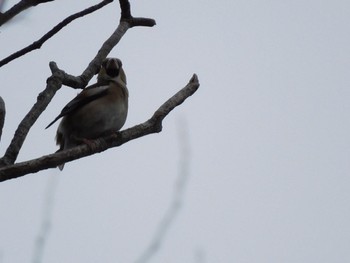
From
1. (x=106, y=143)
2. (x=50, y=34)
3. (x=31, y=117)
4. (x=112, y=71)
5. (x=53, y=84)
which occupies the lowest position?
(x=106, y=143)

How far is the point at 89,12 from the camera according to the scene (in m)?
3.55

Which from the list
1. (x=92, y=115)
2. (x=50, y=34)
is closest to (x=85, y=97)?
(x=92, y=115)

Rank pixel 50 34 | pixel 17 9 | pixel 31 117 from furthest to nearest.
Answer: pixel 31 117 < pixel 50 34 < pixel 17 9

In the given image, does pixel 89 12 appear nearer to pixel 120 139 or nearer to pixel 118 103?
pixel 120 139

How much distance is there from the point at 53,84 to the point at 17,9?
135cm

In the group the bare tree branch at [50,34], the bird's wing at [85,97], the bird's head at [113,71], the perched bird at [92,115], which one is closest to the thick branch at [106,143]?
the bare tree branch at [50,34]

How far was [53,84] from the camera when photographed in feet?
13.1

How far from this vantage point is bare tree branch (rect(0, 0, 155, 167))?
3.52 m

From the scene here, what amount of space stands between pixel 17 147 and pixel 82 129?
2589 millimetres

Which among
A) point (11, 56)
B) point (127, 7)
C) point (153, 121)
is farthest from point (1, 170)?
point (127, 7)

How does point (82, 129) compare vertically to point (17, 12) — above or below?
below

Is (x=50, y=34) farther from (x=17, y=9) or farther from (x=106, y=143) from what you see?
(x=106, y=143)

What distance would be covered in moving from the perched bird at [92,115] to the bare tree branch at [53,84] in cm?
149

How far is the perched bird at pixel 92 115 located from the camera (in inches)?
241
